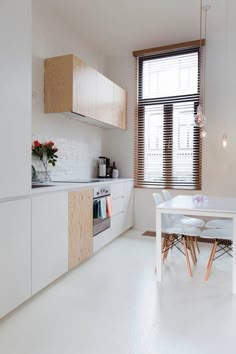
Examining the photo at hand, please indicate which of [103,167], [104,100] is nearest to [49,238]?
[103,167]

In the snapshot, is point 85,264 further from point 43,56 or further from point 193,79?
point 193,79

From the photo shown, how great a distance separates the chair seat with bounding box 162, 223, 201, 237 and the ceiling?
8.57ft

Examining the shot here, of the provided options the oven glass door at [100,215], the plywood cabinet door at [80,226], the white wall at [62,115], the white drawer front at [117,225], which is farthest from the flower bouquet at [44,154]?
the white drawer front at [117,225]

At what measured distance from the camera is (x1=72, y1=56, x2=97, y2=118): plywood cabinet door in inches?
122

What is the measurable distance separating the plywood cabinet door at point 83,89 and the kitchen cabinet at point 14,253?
157 cm

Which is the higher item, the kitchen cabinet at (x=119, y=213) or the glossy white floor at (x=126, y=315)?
the kitchen cabinet at (x=119, y=213)

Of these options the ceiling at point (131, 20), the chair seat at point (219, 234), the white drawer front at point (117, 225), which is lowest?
the white drawer front at point (117, 225)

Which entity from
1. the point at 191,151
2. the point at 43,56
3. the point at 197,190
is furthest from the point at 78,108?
the point at 197,190

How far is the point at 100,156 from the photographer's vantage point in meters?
4.60

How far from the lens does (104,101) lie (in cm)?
382

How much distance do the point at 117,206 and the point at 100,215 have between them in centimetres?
66

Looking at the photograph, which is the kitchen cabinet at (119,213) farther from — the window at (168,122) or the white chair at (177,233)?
the white chair at (177,233)

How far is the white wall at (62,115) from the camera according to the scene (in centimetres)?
305

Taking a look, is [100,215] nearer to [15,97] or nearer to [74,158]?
[74,158]
